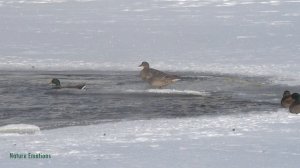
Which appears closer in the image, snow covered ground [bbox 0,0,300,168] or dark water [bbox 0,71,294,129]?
snow covered ground [bbox 0,0,300,168]

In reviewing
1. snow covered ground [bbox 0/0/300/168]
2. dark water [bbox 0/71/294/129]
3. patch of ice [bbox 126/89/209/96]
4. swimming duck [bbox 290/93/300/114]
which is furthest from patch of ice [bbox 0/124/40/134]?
patch of ice [bbox 126/89/209/96]

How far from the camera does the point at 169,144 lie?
725cm

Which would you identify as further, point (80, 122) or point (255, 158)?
point (80, 122)

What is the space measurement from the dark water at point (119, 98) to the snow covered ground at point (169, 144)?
2.63ft

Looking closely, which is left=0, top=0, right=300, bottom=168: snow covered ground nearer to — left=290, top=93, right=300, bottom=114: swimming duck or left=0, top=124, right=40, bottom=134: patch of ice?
left=0, top=124, right=40, bottom=134: patch of ice

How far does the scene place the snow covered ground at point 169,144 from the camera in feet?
21.2

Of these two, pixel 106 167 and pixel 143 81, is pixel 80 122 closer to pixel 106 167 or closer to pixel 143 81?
pixel 106 167

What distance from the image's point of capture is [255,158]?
21.7ft

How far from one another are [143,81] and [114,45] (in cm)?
479

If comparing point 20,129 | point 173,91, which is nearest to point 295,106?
point 173,91

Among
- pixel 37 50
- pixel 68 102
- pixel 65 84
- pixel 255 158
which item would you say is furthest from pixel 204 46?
pixel 255 158

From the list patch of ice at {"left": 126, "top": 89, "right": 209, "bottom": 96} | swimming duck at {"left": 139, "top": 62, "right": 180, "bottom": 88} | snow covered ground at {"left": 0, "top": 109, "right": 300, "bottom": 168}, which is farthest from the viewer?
swimming duck at {"left": 139, "top": 62, "right": 180, "bottom": 88}

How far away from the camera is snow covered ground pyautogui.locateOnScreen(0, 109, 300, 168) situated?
6.46 metres

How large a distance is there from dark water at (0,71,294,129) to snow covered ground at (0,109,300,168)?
2.63 feet
